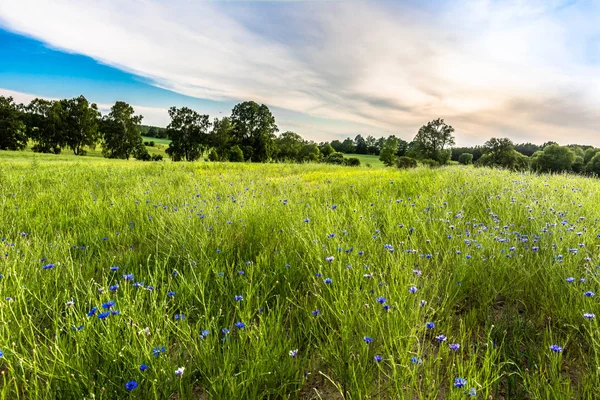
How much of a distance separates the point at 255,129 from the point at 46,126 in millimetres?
43589

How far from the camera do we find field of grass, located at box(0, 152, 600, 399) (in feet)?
5.06

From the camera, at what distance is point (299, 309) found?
2273 millimetres

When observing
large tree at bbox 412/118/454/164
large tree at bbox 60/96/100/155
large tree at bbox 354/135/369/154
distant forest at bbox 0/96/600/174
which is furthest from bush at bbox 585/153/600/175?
large tree at bbox 60/96/100/155

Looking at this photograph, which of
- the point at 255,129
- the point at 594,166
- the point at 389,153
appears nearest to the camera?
the point at 594,166

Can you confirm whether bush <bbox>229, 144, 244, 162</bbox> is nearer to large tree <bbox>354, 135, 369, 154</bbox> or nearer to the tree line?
the tree line

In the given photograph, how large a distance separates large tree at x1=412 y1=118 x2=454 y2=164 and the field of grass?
7750 cm

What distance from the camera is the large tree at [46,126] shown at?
199ft

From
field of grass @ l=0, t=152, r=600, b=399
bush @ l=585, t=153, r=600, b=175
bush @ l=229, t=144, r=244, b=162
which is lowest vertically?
field of grass @ l=0, t=152, r=600, b=399

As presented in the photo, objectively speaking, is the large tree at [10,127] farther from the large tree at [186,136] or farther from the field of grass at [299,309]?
the field of grass at [299,309]

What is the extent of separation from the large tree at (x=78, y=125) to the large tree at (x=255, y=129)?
31.7 m

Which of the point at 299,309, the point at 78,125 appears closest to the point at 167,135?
the point at 78,125

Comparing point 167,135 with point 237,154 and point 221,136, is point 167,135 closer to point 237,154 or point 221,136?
point 221,136

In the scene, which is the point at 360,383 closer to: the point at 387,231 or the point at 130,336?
the point at 130,336

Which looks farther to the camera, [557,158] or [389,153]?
[389,153]
